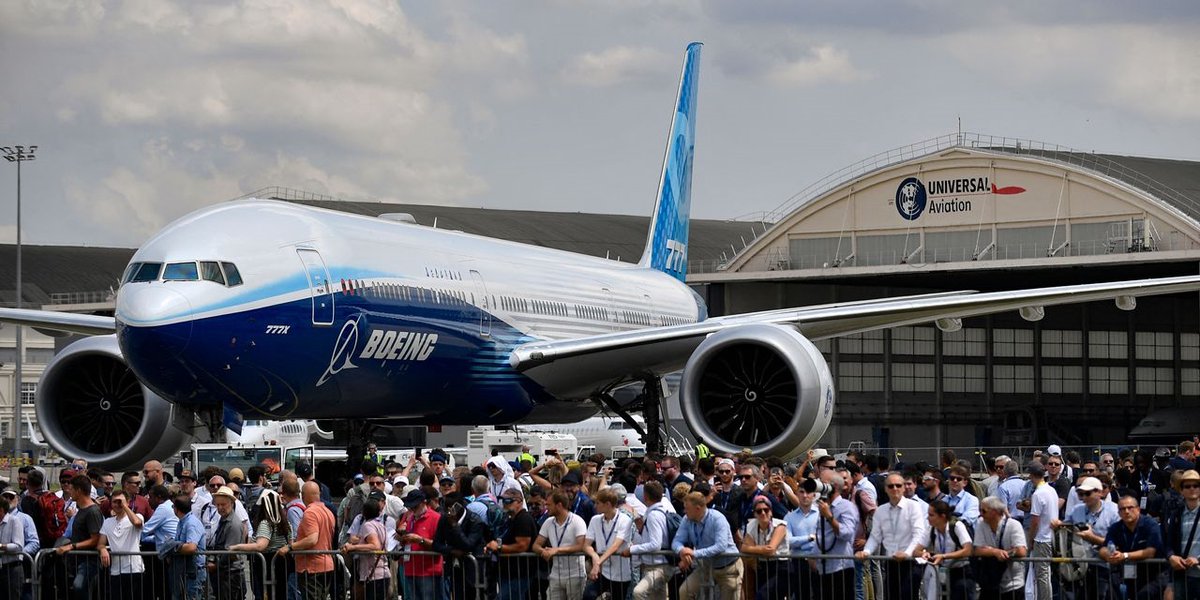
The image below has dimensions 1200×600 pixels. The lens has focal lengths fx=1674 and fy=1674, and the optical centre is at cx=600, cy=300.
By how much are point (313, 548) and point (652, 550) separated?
8.56 ft

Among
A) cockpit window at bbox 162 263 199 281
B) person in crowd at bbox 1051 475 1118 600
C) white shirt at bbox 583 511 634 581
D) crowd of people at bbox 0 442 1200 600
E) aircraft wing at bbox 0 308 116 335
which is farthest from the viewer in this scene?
aircraft wing at bbox 0 308 116 335

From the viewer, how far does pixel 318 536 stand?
12578 mm

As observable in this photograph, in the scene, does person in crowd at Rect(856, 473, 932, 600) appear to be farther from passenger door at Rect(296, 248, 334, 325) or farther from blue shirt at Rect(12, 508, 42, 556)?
passenger door at Rect(296, 248, 334, 325)

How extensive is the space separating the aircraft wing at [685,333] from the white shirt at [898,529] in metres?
10.8

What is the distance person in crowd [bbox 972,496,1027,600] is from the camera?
11.1 m

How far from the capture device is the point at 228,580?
12.8 m

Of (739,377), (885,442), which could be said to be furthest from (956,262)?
(739,377)

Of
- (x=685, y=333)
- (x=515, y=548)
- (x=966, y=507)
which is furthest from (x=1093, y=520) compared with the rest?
(x=685, y=333)

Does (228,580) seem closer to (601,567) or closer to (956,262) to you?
(601,567)

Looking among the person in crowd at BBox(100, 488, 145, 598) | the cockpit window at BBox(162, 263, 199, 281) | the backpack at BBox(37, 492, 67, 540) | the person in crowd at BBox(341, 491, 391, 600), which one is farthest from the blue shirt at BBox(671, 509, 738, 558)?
the cockpit window at BBox(162, 263, 199, 281)

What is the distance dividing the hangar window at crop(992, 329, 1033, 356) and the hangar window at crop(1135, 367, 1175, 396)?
495 centimetres

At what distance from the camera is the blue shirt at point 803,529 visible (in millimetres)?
11852

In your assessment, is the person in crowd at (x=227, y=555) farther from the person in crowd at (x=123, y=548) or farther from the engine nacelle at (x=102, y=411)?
the engine nacelle at (x=102, y=411)

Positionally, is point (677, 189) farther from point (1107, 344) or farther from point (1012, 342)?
point (1107, 344)
